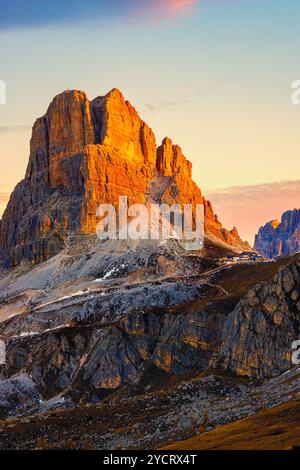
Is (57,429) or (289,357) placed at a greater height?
(289,357)

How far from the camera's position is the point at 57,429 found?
178250mm

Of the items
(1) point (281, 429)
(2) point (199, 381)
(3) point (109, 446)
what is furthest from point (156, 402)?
(1) point (281, 429)

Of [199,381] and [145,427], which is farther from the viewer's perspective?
[199,381]

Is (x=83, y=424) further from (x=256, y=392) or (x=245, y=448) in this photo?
(x=245, y=448)

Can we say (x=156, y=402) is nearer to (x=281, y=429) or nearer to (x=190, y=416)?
(x=190, y=416)

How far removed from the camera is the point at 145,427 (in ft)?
539
